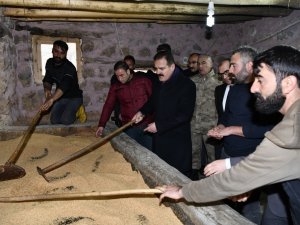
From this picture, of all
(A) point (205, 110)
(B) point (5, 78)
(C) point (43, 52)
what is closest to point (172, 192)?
(A) point (205, 110)

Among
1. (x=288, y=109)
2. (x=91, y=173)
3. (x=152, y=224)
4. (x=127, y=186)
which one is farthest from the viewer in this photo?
(x=91, y=173)

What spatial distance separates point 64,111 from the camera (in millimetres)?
5320

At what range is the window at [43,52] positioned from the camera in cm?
711

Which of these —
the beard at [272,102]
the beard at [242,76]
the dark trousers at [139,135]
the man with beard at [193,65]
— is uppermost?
the man with beard at [193,65]

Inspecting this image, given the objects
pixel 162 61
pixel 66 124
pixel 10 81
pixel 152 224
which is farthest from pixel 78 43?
pixel 152 224

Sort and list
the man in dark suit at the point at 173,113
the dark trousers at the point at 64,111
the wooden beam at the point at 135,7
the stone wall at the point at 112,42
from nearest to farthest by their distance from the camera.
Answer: the man in dark suit at the point at 173,113
the wooden beam at the point at 135,7
the dark trousers at the point at 64,111
the stone wall at the point at 112,42

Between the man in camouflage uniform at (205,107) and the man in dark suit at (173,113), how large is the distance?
4.55 ft

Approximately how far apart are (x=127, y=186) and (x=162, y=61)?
1.50 metres

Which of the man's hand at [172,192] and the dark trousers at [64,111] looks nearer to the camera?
the man's hand at [172,192]

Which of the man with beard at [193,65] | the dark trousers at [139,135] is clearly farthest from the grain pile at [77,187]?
the man with beard at [193,65]

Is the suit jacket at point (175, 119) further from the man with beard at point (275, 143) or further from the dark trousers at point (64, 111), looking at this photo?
the dark trousers at point (64, 111)

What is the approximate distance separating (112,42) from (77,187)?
5.45 meters

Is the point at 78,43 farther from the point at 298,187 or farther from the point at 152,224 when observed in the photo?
the point at 298,187

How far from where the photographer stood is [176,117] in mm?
3453
